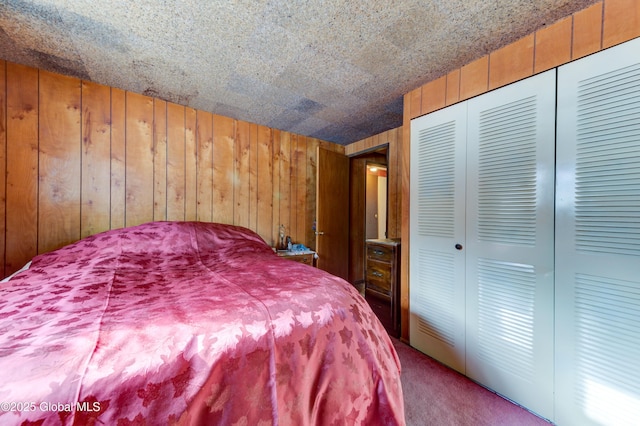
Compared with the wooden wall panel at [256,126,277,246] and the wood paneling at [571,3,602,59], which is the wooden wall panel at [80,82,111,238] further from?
the wood paneling at [571,3,602,59]

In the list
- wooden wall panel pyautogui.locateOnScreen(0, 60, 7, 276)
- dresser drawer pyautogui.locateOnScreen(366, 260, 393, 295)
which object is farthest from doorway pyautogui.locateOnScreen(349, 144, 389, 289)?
wooden wall panel pyautogui.locateOnScreen(0, 60, 7, 276)

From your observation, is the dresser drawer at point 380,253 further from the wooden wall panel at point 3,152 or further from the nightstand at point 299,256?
the wooden wall panel at point 3,152

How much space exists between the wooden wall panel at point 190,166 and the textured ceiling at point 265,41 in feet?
0.93

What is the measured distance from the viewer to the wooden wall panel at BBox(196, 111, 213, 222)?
2.58 metres

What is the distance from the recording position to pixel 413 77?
194 cm

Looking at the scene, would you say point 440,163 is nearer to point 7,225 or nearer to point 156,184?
point 156,184

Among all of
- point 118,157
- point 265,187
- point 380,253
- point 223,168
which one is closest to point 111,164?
point 118,157

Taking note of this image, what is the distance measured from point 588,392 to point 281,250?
102 inches

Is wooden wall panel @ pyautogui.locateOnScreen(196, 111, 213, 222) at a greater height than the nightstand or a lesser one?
greater

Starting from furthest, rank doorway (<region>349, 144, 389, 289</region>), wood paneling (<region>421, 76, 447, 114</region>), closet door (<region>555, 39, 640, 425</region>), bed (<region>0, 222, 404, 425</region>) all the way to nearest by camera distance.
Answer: doorway (<region>349, 144, 389, 289</region>) → wood paneling (<region>421, 76, 447, 114</region>) → closet door (<region>555, 39, 640, 425</region>) → bed (<region>0, 222, 404, 425</region>)

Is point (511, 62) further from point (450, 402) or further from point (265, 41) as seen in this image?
point (450, 402)

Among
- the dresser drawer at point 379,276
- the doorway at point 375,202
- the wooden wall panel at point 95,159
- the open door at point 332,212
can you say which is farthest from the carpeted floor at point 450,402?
the doorway at point 375,202

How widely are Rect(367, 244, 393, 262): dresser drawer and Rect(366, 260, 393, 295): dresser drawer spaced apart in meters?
0.05

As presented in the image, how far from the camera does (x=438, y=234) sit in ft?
6.34
